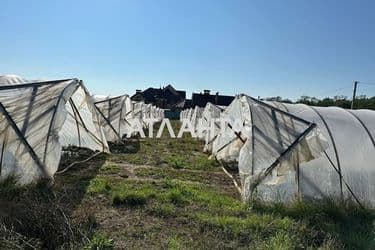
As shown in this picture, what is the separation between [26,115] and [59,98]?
2.76 feet

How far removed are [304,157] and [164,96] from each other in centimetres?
6021

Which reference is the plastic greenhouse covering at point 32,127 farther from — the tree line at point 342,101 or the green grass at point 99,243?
the tree line at point 342,101

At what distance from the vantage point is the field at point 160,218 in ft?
14.5

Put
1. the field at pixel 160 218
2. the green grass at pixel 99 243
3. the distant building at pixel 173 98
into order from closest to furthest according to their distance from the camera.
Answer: the green grass at pixel 99 243 < the field at pixel 160 218 < the distant building at pixel 173 98

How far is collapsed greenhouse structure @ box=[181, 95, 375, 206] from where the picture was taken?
664 cm

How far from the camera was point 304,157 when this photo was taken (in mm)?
6727

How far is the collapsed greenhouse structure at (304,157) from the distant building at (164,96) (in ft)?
180

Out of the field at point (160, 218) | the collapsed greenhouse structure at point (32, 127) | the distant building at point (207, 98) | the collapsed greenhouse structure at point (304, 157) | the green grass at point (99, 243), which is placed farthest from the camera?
the distant building at point (207, 98)

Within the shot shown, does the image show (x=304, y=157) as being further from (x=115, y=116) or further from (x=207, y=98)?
(x=207, y=98)

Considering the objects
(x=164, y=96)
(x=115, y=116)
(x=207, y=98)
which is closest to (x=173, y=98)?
(x=164, y=96)

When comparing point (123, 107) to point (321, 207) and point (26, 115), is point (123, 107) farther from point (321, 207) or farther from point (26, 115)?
point (321, 207)

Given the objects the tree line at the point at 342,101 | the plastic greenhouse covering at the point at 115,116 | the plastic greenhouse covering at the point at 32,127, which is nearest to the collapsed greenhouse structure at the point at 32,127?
the plastic greenhouse covering at the point at 32,127

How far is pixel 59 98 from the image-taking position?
7566 mm

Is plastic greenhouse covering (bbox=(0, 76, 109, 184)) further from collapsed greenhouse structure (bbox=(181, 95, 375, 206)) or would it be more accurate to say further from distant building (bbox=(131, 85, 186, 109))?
distant building (bbox=(131, 85, 186, 109))
